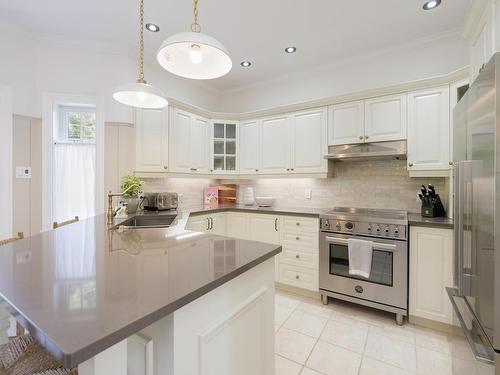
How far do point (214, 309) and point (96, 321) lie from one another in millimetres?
419

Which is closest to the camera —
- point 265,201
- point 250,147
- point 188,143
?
point 188,143

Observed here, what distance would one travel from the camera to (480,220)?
4.05 ft

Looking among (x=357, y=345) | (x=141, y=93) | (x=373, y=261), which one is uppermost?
(x=141, y=93)

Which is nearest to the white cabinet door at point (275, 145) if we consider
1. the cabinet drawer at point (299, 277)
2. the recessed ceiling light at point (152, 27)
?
the cabinet drawer at point (299, 277)

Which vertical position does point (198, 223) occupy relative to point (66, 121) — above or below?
below

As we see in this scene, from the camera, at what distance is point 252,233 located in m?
3.26

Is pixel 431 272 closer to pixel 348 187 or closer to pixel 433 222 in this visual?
pixel 433 222

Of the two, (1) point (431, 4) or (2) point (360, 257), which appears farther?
(2) point (360, 257)

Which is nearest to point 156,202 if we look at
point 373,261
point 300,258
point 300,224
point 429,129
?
point 300,224

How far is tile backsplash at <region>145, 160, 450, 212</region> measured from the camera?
2844 mm

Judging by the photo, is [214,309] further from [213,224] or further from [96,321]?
[213,224]

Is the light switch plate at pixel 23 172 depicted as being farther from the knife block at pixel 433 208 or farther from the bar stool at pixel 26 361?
the knife block at pixel 433 208

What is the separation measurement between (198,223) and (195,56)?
7.01 feet

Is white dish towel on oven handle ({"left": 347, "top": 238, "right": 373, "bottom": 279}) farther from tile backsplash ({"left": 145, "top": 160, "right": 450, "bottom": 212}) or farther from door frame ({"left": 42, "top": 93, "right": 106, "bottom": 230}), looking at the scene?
door frame ({"left": 42, "top": 93, "right": 106, "bottom": 230})
